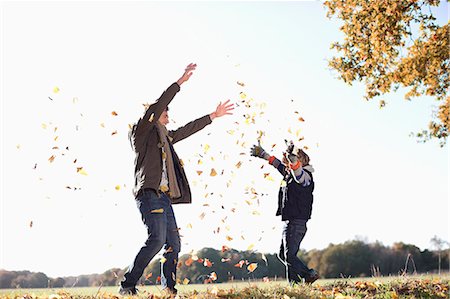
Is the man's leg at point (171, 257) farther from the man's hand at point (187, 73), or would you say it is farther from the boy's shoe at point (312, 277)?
the boy's shoe at point (312, 277)

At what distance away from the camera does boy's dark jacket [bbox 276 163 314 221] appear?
7422 mm

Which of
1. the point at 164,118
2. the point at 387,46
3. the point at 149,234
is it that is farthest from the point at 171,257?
the point at 387,46

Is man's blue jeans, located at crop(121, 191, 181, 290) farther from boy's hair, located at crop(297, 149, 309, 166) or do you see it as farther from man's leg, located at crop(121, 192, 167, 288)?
boy's hair, located at crop(297, 149, 309, 166)

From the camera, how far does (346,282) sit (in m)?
7.90

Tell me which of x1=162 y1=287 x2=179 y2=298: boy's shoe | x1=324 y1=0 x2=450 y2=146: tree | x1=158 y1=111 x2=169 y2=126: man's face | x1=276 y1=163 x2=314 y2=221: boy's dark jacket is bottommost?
x1=162 y1=287 x2=179 y2=298: boy's shoe

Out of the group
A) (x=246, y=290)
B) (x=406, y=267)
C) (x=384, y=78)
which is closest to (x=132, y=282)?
(x=246, y=290)

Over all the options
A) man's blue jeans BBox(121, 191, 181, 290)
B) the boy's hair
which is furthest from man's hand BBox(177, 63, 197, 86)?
the boy's hair

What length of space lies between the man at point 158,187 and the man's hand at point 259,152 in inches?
70.2

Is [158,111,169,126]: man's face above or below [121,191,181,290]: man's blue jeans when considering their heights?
above

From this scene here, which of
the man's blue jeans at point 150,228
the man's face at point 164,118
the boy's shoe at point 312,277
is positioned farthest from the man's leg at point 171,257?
the boy's shoe at point 312,277

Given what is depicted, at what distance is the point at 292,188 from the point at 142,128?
2.44 metres

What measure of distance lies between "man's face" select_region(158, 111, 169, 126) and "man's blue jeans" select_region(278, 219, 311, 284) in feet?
7.67

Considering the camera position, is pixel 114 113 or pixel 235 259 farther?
pixel 235 259

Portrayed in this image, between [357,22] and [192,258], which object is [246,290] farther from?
[357,22]
